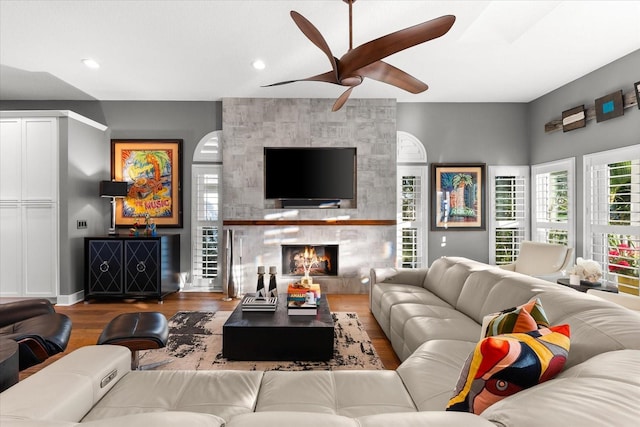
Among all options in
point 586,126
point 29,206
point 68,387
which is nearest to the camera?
point 68,387

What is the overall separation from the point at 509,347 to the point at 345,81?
6.55 feet

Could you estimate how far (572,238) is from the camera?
14.7 feet

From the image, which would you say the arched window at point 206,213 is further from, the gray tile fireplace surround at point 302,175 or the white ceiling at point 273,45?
the white ceiling at point 273,45

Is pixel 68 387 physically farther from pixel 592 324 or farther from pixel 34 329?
pixel 592 324

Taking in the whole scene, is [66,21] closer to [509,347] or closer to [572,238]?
[509,347]

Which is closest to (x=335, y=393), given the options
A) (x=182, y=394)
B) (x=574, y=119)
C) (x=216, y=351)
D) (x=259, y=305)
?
(x=182, y=394)

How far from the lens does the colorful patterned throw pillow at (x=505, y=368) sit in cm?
111

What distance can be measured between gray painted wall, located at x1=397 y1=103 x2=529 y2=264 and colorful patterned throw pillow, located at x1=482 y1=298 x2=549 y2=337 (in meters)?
4.13

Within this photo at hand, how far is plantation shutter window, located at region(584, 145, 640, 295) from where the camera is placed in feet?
11.8

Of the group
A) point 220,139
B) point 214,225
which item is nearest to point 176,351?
point 214,225

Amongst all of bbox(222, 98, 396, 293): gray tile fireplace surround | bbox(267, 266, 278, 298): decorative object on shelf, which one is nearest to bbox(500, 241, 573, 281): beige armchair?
bbox(222, 98, 396, 293): gray tile fireplace surround

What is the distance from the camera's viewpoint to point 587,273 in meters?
3.37

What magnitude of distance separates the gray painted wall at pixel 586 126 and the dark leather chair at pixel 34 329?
530 cm

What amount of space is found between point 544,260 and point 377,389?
11.1 ft
